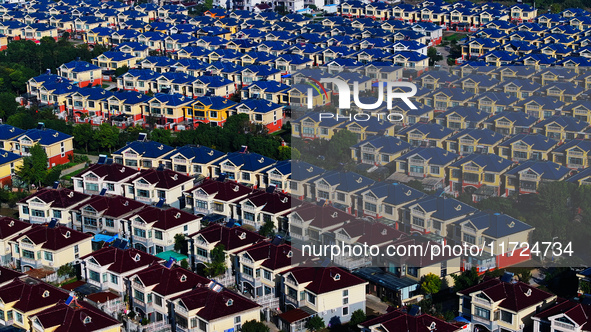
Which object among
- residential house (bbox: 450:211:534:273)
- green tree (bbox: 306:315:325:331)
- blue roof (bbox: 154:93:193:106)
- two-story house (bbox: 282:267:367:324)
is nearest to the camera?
green tree (bbox: 306:315:325:331)

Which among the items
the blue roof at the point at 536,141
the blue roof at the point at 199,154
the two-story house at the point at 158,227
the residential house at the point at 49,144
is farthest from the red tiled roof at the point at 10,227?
the blue roof at the point at 536,141

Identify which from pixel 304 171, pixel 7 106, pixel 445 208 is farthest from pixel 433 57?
pixel 445 208

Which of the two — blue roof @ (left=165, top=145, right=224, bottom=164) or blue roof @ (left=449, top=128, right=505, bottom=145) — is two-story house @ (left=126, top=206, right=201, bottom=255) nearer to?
blue roof @ (left=165, top=145, right=224, bottom=164)

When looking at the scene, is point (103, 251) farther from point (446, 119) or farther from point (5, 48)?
point (5, 48)

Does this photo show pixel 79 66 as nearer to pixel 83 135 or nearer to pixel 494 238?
pixel 83 135

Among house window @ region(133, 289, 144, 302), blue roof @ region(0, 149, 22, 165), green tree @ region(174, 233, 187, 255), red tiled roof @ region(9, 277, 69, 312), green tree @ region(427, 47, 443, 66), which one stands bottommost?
green tree @ region(427, 47, 443, 66)

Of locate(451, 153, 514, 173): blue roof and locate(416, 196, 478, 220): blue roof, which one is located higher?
locate(416, 196, 478, 220): blue roof

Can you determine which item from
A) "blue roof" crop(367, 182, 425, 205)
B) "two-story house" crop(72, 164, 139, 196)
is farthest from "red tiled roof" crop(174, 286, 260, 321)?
"two-story house" crop(72, 164, 139, 196)

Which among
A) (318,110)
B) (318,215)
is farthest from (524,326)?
(318,110)
